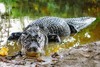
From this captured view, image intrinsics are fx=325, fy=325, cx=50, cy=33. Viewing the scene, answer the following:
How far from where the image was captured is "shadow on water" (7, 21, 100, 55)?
279 inches


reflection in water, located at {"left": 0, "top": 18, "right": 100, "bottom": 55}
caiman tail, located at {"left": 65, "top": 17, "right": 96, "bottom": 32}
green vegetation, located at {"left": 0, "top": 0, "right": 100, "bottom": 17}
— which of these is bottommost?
reflection in water, located at {"left": 0, "top": 18, "right": 100, "bottom": 55}

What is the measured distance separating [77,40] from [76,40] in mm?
28

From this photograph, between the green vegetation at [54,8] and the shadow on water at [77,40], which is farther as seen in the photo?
the green vegetation at [54,8]

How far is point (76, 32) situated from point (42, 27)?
120 centimetres

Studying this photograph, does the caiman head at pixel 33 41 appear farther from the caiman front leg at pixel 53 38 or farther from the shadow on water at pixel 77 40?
the caiman front leg at pixel 53 38

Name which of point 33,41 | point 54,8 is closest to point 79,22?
point 54,8

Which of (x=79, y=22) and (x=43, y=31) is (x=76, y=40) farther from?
(x=79, y=22)

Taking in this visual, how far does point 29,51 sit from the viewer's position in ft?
20.5

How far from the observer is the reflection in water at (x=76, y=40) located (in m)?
7.08

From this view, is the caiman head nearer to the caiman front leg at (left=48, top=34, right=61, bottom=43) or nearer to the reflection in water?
the reflection in water

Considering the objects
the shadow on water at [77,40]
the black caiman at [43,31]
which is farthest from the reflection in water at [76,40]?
the black caiman at [43,31]

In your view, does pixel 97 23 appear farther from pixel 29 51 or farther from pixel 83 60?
pixel 83 60

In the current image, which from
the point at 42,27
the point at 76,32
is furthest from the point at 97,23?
the point at 42,27

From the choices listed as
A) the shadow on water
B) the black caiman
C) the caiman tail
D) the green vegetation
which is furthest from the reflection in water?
the green vegetation
